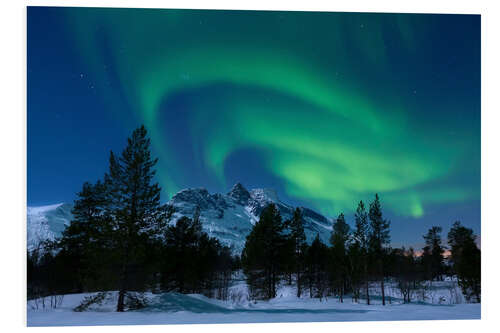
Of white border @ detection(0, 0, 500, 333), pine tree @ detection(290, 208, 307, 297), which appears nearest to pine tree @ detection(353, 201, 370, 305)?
pine tree @ detection(290, 208, 307, 297)

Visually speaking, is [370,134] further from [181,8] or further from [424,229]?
[181,8]

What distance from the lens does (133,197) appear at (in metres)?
10.3

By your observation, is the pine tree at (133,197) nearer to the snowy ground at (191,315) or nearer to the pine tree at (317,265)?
the snowy ground at (191,315)

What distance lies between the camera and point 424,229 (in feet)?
38.7

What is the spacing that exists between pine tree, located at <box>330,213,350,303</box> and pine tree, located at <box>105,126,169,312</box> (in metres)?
12.8

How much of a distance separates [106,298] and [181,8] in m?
8.22

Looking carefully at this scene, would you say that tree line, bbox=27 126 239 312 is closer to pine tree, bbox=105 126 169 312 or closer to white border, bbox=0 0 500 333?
pine tree, bbox=105 126 169 312

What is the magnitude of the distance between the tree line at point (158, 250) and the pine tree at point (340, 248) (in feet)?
0.23

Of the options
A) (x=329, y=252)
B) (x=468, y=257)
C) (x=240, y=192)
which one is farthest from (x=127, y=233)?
(x=240, y=192)

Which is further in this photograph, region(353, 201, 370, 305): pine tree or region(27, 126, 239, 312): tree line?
region(353, 201, 370, 305): pine tree

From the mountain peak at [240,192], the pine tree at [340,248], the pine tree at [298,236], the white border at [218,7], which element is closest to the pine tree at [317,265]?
the pine tree at [298,236]

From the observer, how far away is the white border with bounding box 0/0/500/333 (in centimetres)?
784

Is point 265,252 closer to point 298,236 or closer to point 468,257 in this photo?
point 298,236
